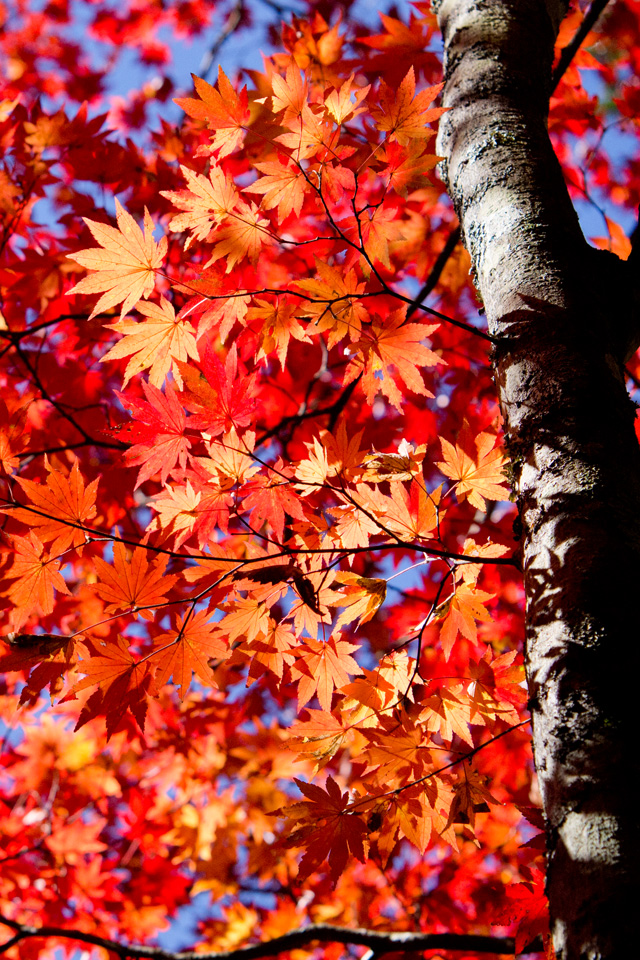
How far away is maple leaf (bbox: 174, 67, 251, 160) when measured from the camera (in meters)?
1.60

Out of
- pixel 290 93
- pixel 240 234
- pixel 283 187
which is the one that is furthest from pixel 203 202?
pixel 290 93

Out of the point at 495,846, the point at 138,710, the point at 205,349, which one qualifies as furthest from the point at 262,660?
the point at 495,846

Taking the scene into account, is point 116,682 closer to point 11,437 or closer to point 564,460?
point 11,437

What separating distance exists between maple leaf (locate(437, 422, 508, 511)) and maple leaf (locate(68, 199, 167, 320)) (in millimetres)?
812

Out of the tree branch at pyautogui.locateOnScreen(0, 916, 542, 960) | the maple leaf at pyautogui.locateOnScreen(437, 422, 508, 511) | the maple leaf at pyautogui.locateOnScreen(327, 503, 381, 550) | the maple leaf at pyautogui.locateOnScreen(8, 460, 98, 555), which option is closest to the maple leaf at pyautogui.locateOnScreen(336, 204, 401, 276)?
the maple leaf at pyautogui.locateOnScreen(437, 422, 508, 511)

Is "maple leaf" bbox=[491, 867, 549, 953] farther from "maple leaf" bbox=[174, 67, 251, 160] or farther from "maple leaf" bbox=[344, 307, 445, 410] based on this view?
"maple leaf" bbox=[174, 67, 251, 160]

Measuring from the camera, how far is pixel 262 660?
4.77 feet

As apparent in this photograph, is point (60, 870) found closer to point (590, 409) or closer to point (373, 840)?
point (373, 840)

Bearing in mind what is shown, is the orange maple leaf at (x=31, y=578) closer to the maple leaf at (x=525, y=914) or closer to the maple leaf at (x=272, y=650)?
the maple leaf at (x=272, y=650)

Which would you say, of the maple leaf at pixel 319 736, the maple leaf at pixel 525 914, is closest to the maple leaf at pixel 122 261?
the maple leaf at pixel 319 736

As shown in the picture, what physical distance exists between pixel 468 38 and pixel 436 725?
73.0 inches

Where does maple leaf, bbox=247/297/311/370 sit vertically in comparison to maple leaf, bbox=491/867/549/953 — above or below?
above

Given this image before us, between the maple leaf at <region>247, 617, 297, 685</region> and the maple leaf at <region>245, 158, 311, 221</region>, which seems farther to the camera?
the maple leaf at <region>245, 158, 311, 221</region>

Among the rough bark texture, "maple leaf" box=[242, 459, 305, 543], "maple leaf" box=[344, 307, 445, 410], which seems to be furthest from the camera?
"maple leaf" box=[242, 459, 305, 543]
